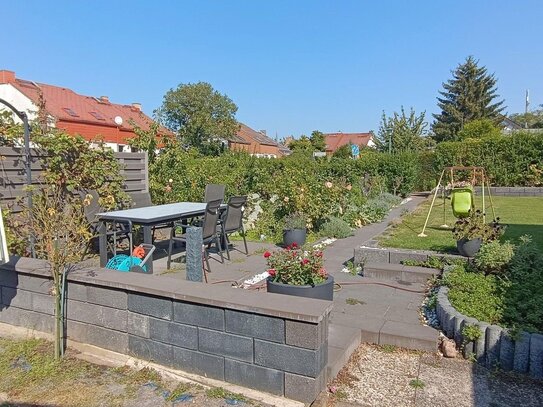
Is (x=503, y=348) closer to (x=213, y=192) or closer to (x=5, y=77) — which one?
(x=213, y=192)

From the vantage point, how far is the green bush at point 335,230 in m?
7.63

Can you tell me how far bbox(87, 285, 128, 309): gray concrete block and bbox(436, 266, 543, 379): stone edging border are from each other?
2.46m

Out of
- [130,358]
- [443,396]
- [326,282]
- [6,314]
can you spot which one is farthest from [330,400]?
[6,314]

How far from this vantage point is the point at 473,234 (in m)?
4.84

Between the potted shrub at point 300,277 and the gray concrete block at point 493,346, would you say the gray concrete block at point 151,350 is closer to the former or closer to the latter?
the potted shrub at point 300,277

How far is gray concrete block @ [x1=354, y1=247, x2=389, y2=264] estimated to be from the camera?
5.32 m

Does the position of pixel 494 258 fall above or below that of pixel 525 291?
above

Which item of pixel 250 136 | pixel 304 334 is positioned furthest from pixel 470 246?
pixel 250 136

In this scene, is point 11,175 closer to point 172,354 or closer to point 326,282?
point 172,354

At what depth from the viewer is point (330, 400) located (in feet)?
7.97

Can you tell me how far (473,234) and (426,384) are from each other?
2689mm

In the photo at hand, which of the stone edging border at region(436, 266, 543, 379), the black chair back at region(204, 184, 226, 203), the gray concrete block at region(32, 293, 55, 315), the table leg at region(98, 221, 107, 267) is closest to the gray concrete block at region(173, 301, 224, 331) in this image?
the gray concrete block at region(32, 293, 55, 315)

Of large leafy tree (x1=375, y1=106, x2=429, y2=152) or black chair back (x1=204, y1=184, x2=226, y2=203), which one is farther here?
large leafy tree (x1=375, y1=106, x2=429, y2=152)

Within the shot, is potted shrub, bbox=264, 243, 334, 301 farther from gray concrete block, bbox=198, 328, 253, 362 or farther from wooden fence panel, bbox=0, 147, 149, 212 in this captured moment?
wooden fence panel, bbox=0, 147, 149, 212
